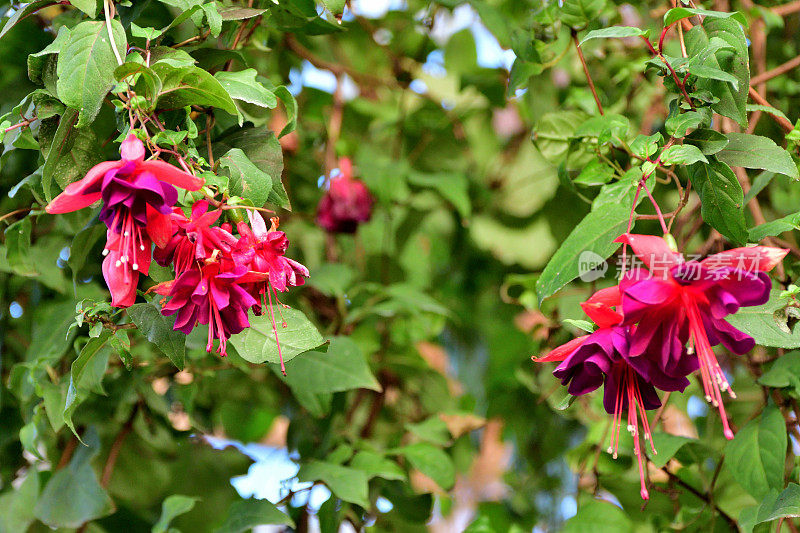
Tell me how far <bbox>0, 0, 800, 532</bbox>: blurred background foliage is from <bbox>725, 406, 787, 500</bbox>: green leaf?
0.24 feet

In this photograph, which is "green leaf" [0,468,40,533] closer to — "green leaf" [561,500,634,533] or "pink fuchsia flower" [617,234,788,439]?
"green leaf" [561,500,634,533]

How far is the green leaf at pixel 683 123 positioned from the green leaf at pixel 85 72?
42 centimetres

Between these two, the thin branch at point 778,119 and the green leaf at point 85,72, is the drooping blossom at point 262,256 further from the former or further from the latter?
the thin branch at point 778,119

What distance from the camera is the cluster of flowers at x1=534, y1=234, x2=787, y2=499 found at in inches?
16.7

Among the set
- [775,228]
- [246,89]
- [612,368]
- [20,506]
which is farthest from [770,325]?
[20,506]

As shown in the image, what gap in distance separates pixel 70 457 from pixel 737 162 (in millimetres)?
850

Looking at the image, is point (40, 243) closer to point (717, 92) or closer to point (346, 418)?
point (346, 418)

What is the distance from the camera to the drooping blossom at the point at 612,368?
462 millimetres

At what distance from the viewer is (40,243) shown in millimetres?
854

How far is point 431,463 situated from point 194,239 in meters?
0.50

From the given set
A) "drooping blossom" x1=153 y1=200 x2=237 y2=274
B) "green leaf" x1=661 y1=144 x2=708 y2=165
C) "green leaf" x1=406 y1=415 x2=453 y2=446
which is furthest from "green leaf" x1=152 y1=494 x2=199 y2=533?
"green leaf" x1=661 y1=144 x2=708 y2=165

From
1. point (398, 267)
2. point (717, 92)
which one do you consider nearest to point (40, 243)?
point (398, 267)

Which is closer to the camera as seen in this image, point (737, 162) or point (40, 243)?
point (737, 162)

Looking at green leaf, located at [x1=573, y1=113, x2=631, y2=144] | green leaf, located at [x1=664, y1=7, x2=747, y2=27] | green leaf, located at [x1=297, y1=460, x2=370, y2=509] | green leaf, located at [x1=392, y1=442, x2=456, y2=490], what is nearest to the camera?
green leaf, located at [x1=664, y1=7, x2=747, y2=27]
